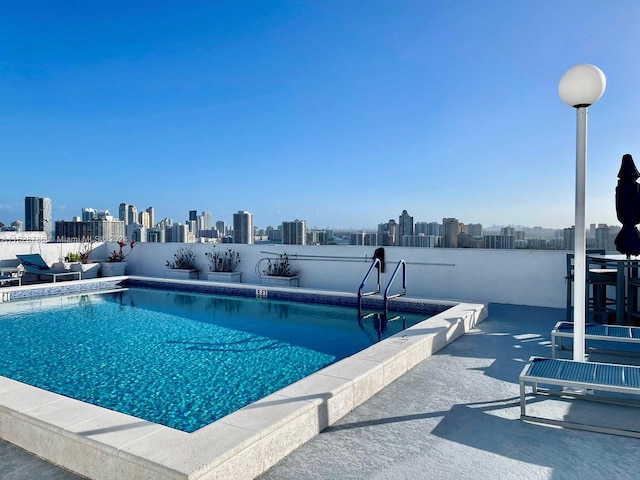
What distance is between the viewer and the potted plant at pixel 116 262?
11.0 m

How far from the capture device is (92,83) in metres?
13.8

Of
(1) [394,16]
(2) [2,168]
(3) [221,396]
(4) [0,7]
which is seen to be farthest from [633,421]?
(2) [2,168]

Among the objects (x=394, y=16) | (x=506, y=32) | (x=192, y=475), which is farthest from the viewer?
(x=394, y=16)

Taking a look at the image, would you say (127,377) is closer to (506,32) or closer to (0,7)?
(506,32)

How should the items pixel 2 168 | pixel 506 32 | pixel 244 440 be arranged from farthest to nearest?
1. pixel 2 168
2. pixel 506 32
3. pixel 244 440

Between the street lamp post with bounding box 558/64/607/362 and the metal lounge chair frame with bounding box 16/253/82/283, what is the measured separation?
10.0 metres

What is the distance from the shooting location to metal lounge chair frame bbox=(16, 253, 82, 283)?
31.9 ft

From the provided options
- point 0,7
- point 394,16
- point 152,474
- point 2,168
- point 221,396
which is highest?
point 0,7

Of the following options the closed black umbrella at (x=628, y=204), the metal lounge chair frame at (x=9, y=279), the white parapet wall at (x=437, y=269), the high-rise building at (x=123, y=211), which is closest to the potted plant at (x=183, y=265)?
the white parapet wall at (x=437, y=269)

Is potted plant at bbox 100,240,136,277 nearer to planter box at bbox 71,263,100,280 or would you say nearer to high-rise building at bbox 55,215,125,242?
planter box at bbox 71,263,100,280

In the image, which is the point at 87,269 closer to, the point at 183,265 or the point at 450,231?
the point at 183,265

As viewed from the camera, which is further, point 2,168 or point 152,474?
point 2,168

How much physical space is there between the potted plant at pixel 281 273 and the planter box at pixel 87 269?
4.48m

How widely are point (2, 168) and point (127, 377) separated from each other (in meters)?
19.7
